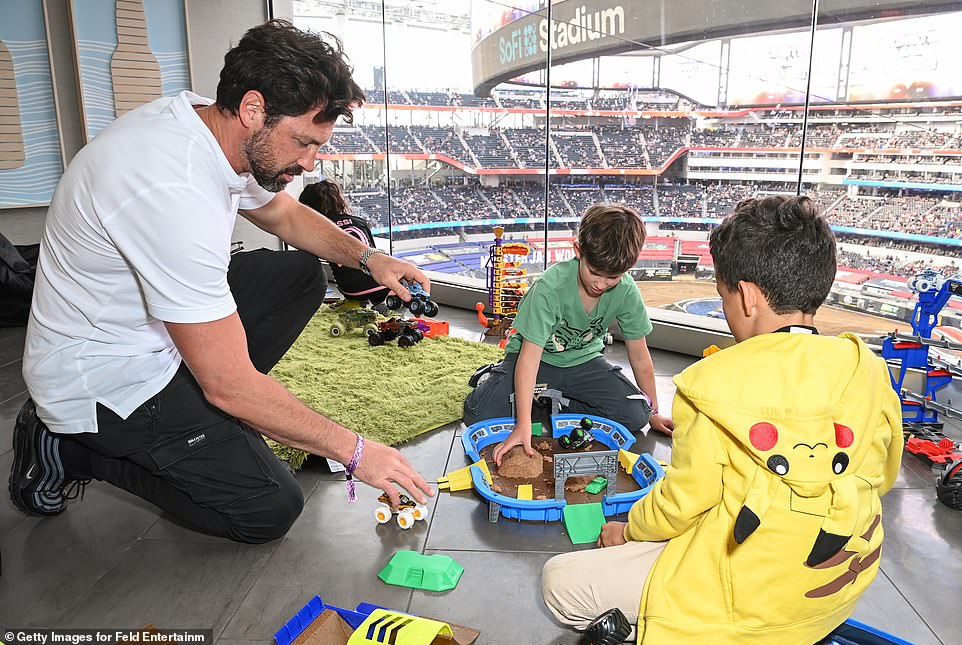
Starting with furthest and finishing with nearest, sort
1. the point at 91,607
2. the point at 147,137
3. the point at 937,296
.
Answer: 1. the point at 937,296
2. the point at 91,607
3. the point at 147,137

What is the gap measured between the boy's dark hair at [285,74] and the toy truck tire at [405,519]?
1.07 m

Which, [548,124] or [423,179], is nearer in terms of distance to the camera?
[548,124]

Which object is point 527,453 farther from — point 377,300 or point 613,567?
point 377,300

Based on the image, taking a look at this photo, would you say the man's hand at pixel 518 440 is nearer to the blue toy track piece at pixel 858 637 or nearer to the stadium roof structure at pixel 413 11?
the blue toy track piece at pixel 858 637

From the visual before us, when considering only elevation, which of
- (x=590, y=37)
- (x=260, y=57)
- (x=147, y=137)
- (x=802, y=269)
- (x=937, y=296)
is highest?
(x=590, y=37)

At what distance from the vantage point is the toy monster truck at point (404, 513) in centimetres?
193

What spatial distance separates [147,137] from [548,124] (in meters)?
2.78

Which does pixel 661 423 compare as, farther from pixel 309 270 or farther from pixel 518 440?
pixel 309 270

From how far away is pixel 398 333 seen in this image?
3668 millimetres

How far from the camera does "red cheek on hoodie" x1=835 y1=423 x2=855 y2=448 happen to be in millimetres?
1081

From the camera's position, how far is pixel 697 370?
116 cm

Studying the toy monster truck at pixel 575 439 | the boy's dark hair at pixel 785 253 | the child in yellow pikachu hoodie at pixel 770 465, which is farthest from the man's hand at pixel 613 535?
the toy monster truck at pixel 575 439

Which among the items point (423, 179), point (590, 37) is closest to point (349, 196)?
point (423, 179)

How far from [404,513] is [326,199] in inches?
102
